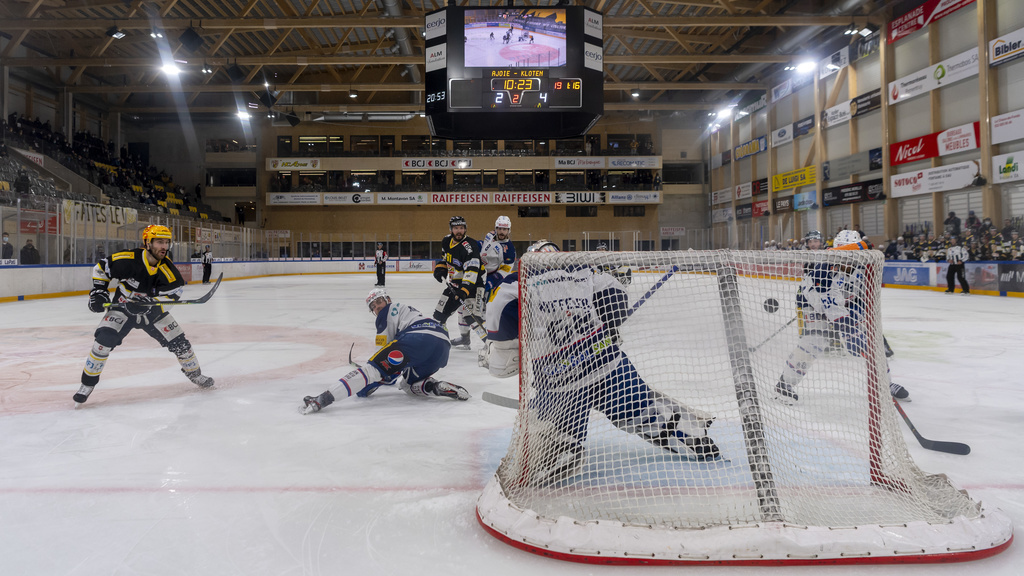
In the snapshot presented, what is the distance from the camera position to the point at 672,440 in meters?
2.76

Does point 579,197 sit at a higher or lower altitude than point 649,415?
higher

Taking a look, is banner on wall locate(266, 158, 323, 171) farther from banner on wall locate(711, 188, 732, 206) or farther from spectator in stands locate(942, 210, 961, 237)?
spectator in stands locate(942, 210, 961, 237)

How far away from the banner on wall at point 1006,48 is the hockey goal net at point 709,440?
744 inches

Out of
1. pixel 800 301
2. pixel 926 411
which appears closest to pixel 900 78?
pixel 926 411

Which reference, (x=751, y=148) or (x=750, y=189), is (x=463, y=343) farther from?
(x=751, y=148)

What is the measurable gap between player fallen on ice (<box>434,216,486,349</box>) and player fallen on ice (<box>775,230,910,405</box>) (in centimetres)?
400

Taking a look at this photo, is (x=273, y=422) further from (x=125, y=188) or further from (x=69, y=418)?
(x=125, y=188)

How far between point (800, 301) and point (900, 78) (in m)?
22.1

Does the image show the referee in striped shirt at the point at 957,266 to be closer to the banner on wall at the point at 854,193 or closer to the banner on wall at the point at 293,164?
the banner on wall at the point at 854,193

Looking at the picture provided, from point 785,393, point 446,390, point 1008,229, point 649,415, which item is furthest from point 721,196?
point 649,415

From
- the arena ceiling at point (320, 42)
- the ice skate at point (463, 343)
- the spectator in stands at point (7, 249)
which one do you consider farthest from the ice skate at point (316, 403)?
the arena ceiling at point (320, 42)

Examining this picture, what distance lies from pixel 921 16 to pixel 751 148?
10997 mm

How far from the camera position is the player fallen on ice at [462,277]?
6662 millimetres

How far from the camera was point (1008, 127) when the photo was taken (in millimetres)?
16375
